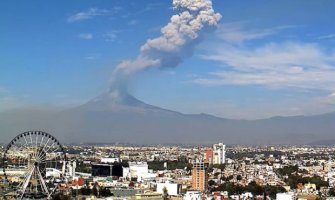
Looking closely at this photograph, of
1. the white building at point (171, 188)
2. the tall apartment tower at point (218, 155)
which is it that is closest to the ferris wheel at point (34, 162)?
the white building at point (171, 188)

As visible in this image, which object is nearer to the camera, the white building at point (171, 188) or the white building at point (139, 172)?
the white building at point (171, 188)

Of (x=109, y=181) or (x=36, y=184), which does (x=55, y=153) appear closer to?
(x=36, y=184)

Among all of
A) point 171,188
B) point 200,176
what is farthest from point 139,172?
point 171,188

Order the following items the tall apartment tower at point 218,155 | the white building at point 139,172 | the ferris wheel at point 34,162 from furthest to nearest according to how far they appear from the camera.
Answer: the tall apartment tower at point 218,155
the white building at point 139,172
the ferris wheel at point 34,162

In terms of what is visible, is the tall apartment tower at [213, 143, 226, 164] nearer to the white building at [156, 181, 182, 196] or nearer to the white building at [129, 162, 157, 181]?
the white building at [129, 162, 157, 181]

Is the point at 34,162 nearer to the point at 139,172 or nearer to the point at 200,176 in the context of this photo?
the point at 200,176

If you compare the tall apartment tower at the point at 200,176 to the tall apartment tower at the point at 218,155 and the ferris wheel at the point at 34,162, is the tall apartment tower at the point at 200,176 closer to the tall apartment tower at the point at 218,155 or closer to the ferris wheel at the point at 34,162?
the ferris wheel at the point at 34,162

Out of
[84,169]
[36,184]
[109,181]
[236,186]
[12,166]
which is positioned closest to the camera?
[36,184]

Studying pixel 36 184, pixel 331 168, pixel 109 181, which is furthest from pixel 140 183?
pixel 331 168
